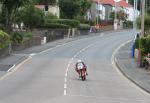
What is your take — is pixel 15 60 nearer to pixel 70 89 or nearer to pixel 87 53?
pixel 87 53

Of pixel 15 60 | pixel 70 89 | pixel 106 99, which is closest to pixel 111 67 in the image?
pixel 15 60

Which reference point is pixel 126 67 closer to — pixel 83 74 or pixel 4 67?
pixel 4 67

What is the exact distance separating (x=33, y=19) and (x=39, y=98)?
216ft

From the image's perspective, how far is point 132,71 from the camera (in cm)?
4759

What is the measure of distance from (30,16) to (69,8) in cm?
2872

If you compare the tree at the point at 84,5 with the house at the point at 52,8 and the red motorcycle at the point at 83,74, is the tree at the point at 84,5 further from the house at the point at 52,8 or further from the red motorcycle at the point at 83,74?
the red motorcycle at the point at 83,74

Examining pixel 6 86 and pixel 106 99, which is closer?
pixel 106 99

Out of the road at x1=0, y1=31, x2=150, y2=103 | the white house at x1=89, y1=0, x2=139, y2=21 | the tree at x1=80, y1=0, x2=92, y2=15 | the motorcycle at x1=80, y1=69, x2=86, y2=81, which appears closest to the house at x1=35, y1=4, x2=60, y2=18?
the tree at x1=80, y1=0, x2=92, y2=15

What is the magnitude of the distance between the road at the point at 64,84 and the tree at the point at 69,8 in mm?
54276

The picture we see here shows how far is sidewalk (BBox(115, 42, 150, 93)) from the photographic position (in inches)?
1505

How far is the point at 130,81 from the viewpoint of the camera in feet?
134

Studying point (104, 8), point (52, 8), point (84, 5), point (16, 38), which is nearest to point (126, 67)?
point (16, 38)

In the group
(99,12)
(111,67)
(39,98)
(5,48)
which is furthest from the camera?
(99,12)

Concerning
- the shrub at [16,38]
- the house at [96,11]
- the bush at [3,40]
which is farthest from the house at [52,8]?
the bush at [3,40]
